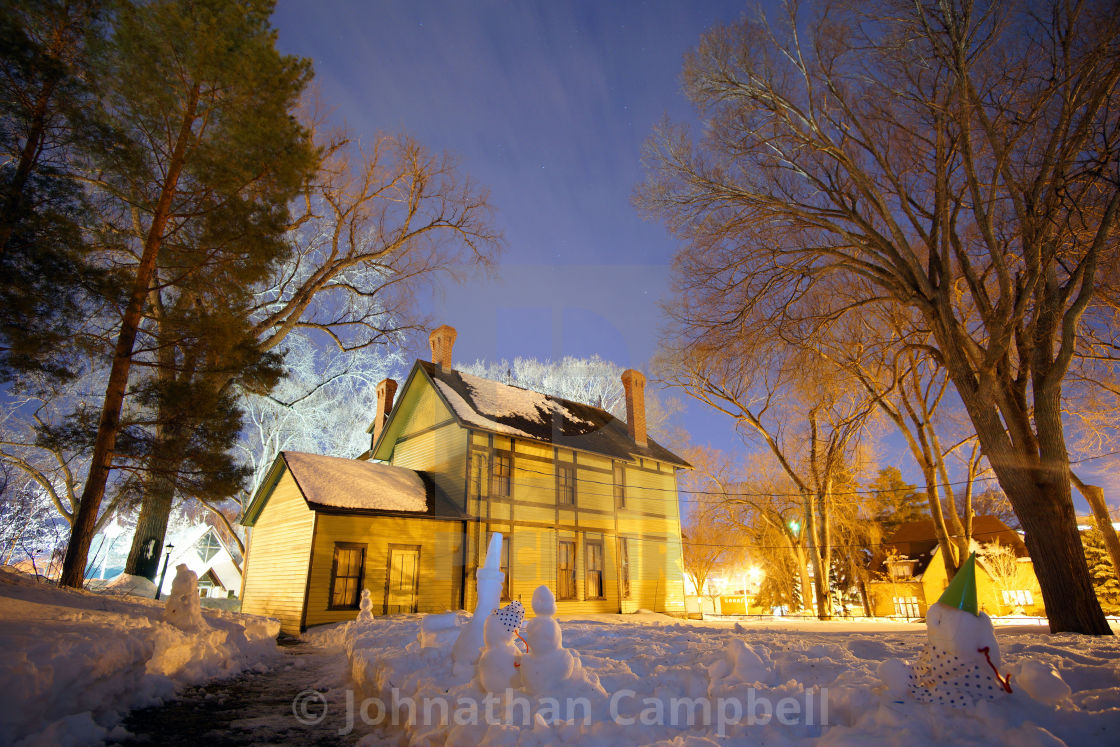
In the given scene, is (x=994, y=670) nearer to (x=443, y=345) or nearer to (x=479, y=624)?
(x=479, y=624)

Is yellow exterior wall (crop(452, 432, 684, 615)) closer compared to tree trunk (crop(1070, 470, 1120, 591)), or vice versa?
tree trunk (crop(1070, 470, 1120, 591))

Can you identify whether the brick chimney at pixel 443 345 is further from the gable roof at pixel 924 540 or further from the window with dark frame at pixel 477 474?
the gable roof at pixel 924 540

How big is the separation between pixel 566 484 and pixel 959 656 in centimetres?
1627

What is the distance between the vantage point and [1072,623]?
761 cm

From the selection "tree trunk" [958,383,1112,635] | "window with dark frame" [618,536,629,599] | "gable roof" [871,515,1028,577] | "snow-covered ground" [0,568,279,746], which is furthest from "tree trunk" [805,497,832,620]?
"snow-covered ground" [0,568,279,746]

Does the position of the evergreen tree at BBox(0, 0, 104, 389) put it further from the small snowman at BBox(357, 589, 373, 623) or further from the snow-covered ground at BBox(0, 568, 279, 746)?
the small snowman at BBox(357, 589, 373, 623)

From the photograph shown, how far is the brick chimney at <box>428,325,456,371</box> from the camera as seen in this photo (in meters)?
19.5

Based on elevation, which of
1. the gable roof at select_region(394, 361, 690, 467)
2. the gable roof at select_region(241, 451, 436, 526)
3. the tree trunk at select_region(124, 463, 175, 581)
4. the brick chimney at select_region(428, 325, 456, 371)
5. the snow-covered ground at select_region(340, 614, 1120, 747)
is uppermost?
the brick chimney at select_region(428, 325, 456, 371)

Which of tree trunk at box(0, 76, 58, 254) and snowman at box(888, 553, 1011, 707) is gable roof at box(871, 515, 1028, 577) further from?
tree trunk at box(0, 76, 58, 254)

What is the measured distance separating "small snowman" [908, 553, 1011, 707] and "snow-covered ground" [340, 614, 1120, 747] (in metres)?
0.09

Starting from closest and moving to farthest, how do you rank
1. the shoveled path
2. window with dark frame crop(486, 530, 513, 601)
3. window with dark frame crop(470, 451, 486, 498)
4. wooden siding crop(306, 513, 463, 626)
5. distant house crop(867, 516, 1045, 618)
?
1. the shoveled path
2. wooden siding crop(306, 513, 463, 626)
3. window with dark frame crop(486, 530, 513, 601)
4. window with dark frame crop(470, 451, 486, 498)
5. distant house crop(867, 516, 1045, 618)

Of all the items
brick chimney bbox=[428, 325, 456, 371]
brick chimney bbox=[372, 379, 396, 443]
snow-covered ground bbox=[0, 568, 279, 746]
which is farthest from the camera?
brick chimney bbox=[372, 379, 396, 443]

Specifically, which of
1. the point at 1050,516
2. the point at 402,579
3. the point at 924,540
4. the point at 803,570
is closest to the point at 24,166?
the point at 402,579

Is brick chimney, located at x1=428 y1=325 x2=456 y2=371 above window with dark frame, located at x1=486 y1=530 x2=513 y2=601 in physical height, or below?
above
